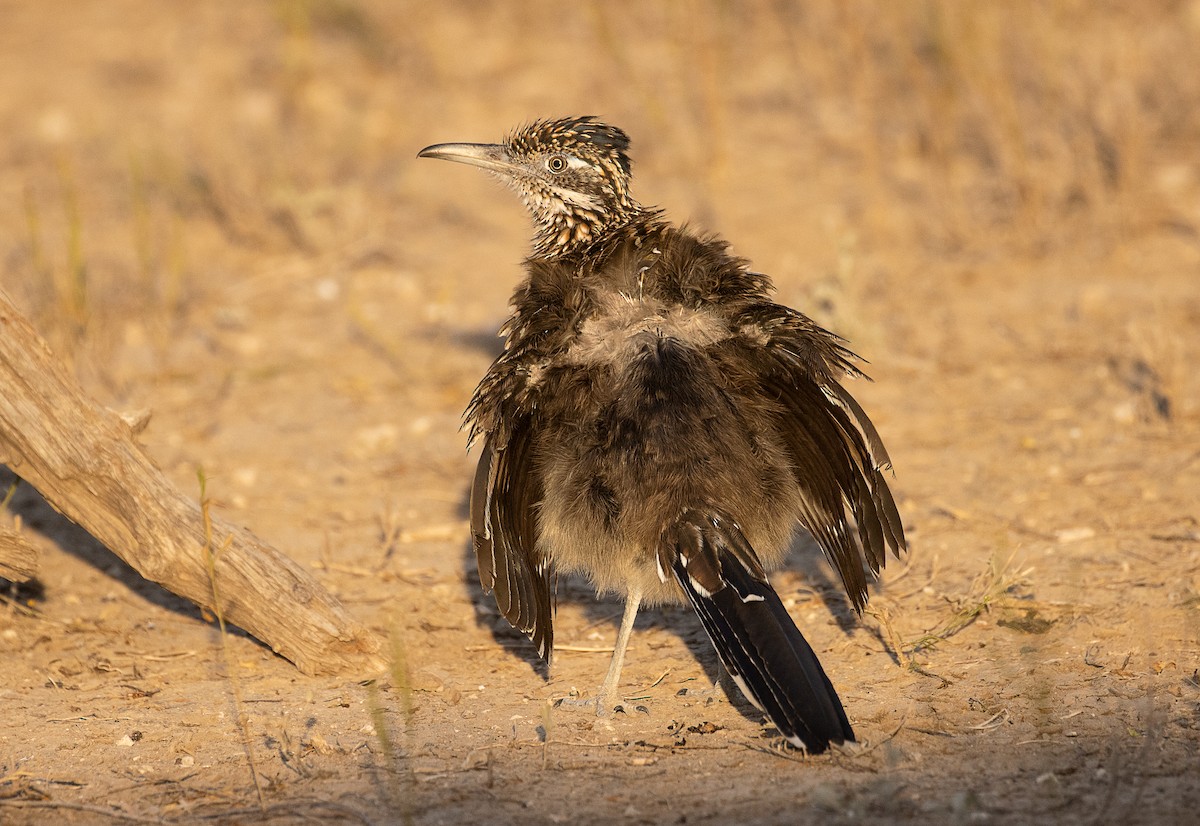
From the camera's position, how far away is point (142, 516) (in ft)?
14.8

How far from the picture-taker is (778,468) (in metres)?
4.50

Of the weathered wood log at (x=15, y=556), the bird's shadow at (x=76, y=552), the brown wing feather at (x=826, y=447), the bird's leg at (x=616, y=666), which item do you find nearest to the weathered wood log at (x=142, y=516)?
the weathered wood log at (x=15, y=556)

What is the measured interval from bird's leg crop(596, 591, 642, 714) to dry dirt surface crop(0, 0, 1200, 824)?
0.25 ft

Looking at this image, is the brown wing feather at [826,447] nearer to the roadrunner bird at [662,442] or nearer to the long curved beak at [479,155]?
the roadrunner bird at [662,442]

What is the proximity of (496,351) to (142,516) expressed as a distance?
3630mm

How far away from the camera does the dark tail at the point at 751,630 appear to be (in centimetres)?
386

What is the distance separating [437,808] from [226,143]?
7515mm

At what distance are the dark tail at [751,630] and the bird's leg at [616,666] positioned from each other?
314 millimetres

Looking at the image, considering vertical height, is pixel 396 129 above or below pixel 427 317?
above

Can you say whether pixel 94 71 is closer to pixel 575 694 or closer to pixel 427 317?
pixel 427 317

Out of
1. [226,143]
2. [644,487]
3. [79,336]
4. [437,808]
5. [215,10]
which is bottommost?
[437,808]

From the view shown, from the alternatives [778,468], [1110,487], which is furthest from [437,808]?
[1110,487]

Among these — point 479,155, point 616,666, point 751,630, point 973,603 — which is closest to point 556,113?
point 479,155

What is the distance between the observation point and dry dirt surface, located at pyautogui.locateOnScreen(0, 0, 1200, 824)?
403 centimetres
